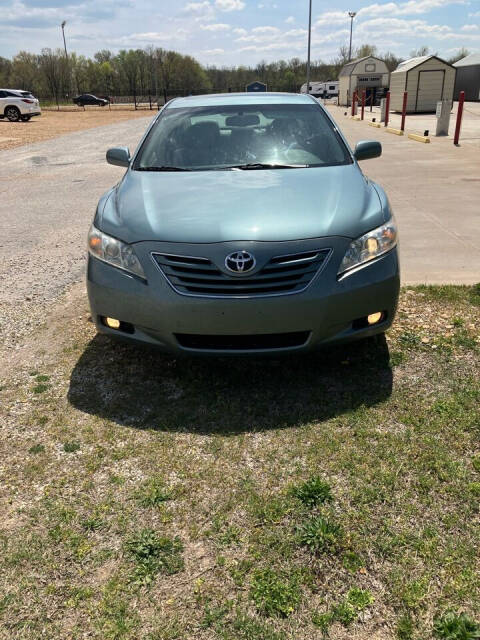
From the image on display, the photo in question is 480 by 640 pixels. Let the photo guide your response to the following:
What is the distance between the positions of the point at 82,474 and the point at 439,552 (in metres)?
1.57

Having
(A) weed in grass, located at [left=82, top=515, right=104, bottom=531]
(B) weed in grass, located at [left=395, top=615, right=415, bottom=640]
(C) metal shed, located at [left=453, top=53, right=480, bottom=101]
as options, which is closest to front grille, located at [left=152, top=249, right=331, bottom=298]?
(A) weed in grass, located at [left=82, top=515, right=104, bottom=531]

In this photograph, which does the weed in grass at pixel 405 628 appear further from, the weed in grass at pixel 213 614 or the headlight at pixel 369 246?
the headlight at pixel 369 246

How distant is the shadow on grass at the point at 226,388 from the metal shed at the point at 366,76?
1671 inches

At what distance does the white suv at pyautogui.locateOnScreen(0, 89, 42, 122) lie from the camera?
2875 cm

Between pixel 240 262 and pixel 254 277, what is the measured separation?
4.1 inches

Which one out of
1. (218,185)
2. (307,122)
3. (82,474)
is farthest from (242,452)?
(307,122)

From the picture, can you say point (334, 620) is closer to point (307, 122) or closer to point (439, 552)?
point (439, 552)

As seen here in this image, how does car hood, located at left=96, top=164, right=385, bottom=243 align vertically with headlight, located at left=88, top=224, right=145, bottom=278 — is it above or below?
above

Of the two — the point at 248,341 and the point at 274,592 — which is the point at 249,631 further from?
Answer: the point at 248,341

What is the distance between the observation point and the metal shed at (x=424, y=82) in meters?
28.3

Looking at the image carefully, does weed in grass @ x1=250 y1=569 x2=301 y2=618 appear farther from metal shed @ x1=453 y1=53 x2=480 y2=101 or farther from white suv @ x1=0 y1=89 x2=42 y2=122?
metal shed @ x1=453 y1=53 x2=480 y2=101

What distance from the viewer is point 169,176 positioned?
3.69m

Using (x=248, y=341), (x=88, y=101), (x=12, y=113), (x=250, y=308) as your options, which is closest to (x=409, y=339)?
(x=248, y=341)

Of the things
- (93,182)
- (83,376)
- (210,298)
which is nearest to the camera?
(210,298)
